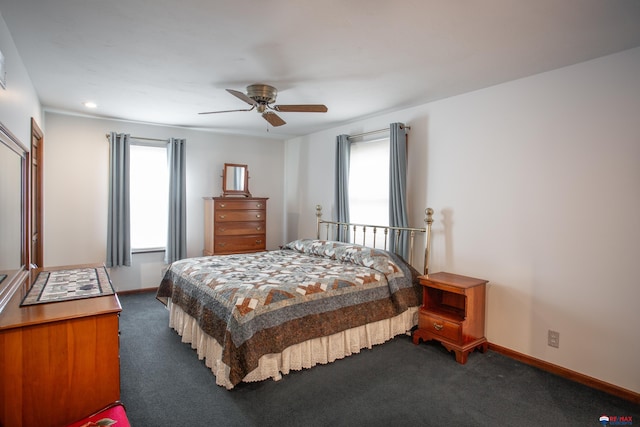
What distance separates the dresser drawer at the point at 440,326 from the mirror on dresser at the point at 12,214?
10.1 ft

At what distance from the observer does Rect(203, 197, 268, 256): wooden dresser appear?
4.99 meters

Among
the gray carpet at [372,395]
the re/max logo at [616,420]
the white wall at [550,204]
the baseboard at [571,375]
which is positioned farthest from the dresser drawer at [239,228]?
the re/max logo at [616,420]

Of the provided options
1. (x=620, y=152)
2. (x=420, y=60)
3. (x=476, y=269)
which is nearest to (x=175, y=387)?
(x=476, y=269)

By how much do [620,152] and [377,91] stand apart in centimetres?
201

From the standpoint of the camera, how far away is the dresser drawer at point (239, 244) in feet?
16.4

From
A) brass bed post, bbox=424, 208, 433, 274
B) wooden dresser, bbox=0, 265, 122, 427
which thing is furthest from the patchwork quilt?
wooden dresser, bbox=0, 265, 122, 427

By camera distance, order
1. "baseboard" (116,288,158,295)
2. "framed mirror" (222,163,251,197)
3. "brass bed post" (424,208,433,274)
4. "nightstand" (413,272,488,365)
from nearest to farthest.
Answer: "nightstand" (413,272,488,365) → "brass bed post" (424,208,433,274) → "baseboard" (116,288,158,295) → "framed mirror" (222,163,251,197)

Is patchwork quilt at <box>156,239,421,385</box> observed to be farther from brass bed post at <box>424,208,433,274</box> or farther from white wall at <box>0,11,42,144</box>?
white wall at <box>0,11,42,144</box>

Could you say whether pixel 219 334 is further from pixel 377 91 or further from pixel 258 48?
pixel 377 91

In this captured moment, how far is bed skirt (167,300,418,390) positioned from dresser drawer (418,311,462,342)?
0.24 metres

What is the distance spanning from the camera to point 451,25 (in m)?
2.09

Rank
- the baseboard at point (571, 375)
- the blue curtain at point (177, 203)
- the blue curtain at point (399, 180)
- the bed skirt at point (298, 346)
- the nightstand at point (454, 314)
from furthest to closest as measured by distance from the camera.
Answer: the blue curtain at point (177, 203) < the blue curtain at point (399, 180) < the nightstand at point (454, 314) < the bed skirt at point (298, 346) < the baseboard at point (571, 375)

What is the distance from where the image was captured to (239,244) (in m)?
5.17

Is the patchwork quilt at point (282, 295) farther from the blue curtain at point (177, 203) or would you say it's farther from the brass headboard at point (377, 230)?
the blue curtain at point (177, 203)
